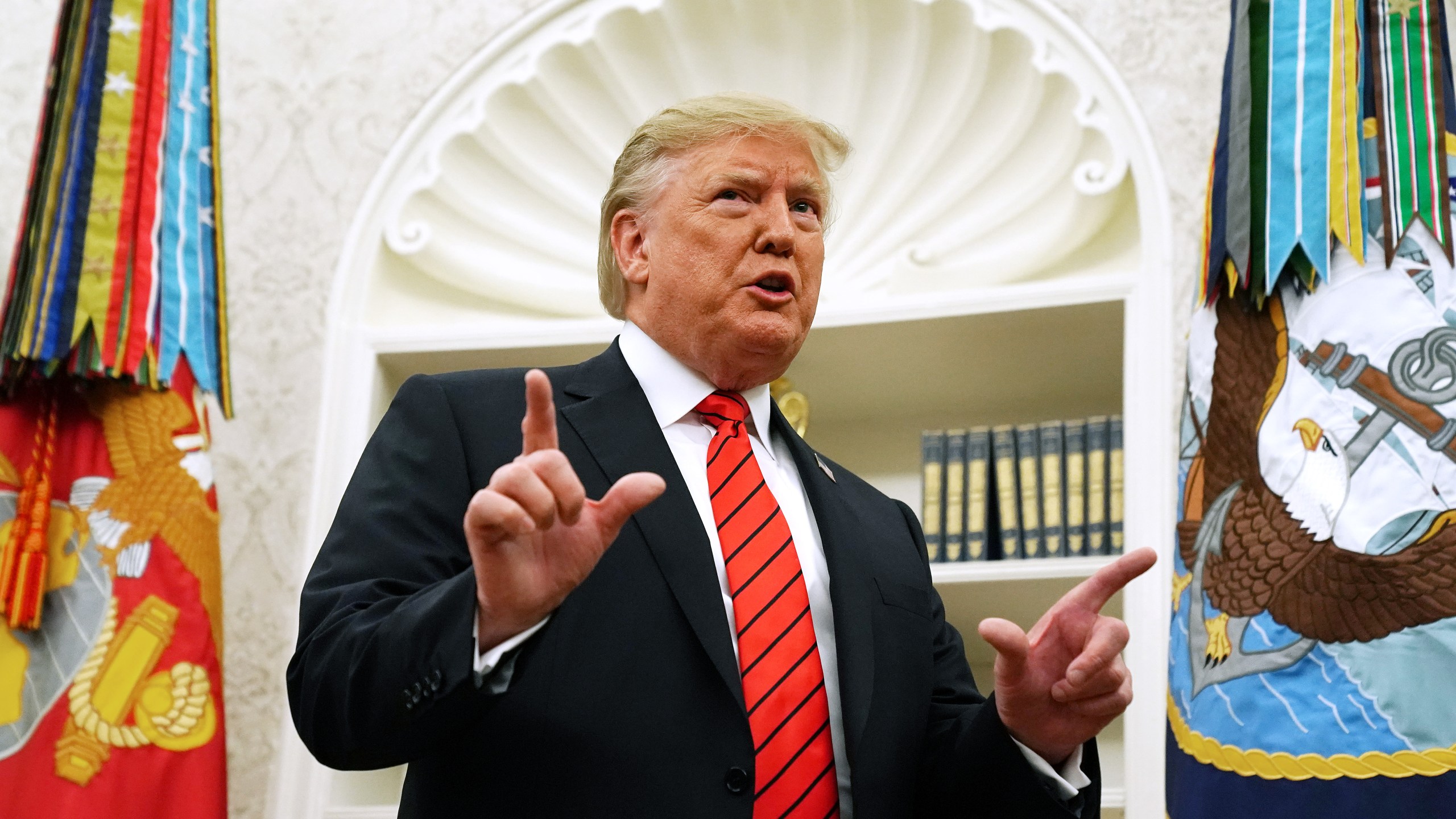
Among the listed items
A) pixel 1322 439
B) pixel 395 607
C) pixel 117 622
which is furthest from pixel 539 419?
pixel 117 622

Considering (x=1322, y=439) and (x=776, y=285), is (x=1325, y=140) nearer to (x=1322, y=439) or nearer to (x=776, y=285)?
(x=1322, y=439)

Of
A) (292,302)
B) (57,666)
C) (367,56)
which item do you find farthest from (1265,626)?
(367,56)

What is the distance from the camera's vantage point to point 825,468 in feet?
4.70

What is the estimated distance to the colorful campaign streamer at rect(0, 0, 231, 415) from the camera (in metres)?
2.25

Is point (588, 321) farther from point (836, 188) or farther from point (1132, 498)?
point (1132, 498)

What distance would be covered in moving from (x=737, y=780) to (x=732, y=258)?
563mm

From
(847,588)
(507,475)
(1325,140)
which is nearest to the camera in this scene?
(507,475)

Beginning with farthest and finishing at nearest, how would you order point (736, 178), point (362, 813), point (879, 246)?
point (879, 246)
point (362, 813)
point (736, 178)

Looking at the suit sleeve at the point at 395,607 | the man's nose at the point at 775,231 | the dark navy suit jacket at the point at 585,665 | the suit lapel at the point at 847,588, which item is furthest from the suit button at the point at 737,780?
the man's nose at the point at 775,231

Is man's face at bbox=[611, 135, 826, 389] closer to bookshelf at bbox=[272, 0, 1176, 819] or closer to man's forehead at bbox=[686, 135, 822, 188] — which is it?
man's forehead at bbox=[686, 135, 822, 188]

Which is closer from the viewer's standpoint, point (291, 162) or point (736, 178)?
point (736, 178)

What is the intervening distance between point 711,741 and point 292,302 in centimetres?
215

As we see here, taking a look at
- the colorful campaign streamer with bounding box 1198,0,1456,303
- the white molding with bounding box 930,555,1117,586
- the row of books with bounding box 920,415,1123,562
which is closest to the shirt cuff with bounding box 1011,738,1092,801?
the colorful campaign streamer with bounding box 1198,0,1456,303

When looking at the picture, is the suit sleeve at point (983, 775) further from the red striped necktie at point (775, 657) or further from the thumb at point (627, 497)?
the thumb at point (627, 497)
